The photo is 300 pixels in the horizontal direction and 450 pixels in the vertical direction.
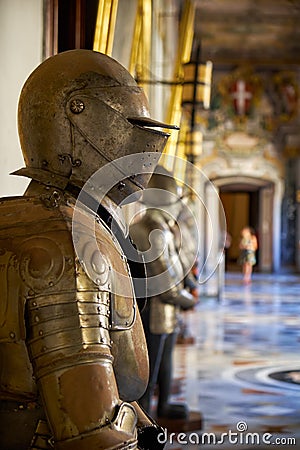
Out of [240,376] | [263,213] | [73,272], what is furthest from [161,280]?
[263,213]

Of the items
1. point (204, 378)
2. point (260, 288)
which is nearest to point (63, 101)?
point (204, 378)

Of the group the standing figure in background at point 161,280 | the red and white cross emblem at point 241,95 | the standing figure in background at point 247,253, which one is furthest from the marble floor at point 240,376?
the red and white cross emblem at point 241,95

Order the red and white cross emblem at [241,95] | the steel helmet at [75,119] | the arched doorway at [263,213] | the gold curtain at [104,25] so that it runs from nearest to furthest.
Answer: the steel helmet at [75,119] → the gold curtain at [104,25] → the red and white cross emblem at [241,95] → the arched doorway at [263,213]

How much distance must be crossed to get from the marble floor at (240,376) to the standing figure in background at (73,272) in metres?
3.81

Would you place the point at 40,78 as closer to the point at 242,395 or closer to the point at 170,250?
the point at 170,250

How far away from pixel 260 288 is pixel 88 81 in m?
19.2

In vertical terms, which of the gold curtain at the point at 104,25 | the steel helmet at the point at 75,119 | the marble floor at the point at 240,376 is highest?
the gold curtain at the point at 104,25

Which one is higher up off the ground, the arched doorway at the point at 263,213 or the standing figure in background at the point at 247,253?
the arched doorway at the point at 263,213

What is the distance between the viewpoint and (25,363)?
Result: 90.6 inches

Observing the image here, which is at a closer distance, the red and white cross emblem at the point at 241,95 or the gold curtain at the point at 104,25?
the gold curtain at the point at 104,25

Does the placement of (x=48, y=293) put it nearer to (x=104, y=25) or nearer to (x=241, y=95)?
(x=104, y=25)

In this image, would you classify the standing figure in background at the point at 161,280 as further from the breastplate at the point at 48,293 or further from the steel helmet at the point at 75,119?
the breastplate at the point at 48,293

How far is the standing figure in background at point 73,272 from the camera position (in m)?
2.20

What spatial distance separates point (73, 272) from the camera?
7.43 feet
